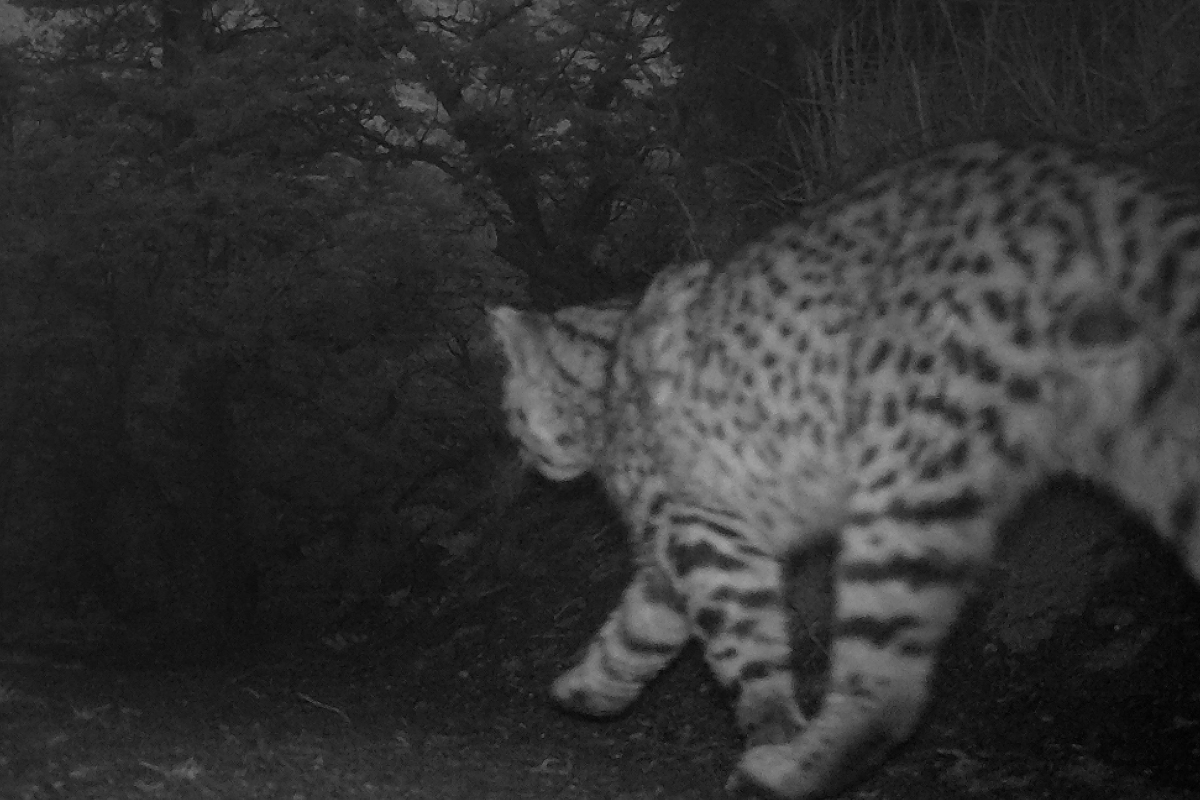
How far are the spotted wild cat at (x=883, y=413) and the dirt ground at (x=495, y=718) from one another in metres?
0.24

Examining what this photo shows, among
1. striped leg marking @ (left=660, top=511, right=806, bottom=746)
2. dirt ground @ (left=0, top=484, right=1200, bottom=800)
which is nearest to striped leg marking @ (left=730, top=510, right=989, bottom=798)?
dirt ground @ (left=0, top=484, right=1200, bottom=800)

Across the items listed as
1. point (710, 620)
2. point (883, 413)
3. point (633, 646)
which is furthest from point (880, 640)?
point (633, 646)

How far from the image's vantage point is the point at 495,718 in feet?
11.6

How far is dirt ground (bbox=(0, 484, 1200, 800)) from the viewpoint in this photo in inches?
96.8

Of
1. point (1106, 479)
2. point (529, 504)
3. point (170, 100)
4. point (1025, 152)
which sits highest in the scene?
point (170, 100)

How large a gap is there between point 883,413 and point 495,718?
1615 mm

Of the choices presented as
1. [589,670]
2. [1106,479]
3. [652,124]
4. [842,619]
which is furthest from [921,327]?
[652,124]

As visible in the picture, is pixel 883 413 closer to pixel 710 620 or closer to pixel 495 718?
pixel 710 620

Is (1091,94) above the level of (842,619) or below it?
above

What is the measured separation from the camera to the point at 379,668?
4016 millimetres

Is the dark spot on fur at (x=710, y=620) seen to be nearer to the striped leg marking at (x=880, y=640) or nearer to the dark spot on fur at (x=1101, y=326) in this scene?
the striped leg marking at (x=880, y=640)

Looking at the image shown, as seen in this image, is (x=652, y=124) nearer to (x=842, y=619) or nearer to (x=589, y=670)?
(x=589, y=670)

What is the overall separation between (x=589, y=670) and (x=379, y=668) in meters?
1.06

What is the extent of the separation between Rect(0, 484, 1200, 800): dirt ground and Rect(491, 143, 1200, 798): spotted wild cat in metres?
0.24
